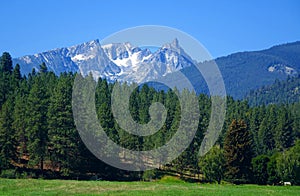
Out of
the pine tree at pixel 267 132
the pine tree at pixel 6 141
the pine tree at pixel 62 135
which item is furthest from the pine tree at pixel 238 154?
the pine tree at pixel 267 132

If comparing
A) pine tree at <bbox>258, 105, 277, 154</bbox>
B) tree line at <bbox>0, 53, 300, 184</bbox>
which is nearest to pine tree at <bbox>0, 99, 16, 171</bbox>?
tree line at <bbox>0, 53, 300, 184</bbox>

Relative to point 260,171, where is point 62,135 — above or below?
above

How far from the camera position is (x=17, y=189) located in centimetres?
3612

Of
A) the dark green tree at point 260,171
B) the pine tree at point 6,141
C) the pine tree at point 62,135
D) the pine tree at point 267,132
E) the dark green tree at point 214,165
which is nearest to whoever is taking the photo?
the pine tree at point 6,141

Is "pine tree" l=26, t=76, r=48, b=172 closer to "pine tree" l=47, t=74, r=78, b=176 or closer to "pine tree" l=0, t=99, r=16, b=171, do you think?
"pine tree" l=47, t=74, r=78, b=176

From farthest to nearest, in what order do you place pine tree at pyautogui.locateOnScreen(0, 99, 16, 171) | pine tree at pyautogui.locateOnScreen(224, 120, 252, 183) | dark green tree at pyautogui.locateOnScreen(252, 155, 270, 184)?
dark green tree at pyautogui.locateOnScreen(252, 155, 270, 184) < pine tree at pyautogui.locateOnScreen(224, 120, 252, 183) < pine tree at pyautogui.locateOnScreen(0, 99, 16, 171)

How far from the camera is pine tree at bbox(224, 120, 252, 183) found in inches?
2527

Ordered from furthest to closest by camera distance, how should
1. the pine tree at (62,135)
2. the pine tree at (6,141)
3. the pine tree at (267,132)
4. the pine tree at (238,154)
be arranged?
the pine tree at (267,132)
the pine tree at (238,154)
the pine tree at (62,135)
the pine tree at (6,141)

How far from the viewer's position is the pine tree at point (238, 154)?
64.2 metres

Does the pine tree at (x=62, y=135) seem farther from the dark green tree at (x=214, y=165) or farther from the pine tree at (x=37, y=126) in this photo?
the dark green tree at (x=214, y=165)

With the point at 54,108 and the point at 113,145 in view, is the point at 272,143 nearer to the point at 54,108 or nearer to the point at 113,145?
the point at 113,145

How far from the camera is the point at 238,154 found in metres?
65.1

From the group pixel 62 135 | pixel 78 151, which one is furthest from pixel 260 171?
pixel 62 135

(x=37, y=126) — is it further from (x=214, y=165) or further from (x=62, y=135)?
(x=214, y=165)
